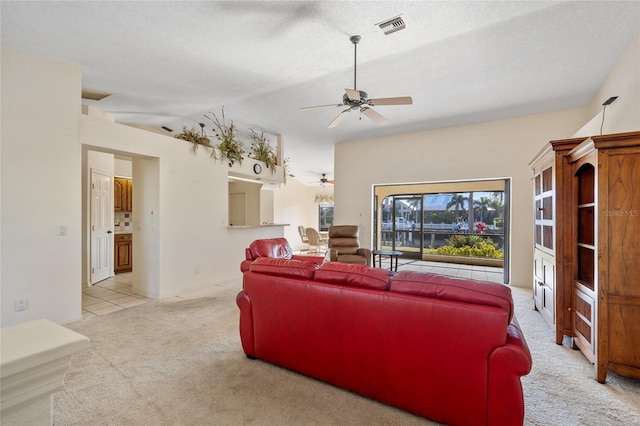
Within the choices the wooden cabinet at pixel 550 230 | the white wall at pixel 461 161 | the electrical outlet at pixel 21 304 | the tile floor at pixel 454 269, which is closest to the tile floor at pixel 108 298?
the electrical outlet at pixel 21 304

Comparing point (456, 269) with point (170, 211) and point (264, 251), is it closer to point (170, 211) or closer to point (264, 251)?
point (264, 251)

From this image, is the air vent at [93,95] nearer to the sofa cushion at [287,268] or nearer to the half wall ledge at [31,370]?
the sofa cushion at [287,268]

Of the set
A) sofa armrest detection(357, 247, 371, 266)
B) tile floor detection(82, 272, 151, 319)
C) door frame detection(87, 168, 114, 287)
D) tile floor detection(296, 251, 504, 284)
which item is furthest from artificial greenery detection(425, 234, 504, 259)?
door frame detection(87, 168, 114, 287)

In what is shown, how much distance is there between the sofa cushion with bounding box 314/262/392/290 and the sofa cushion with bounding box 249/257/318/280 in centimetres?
9

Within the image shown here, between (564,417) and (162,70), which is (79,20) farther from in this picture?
(564,417)

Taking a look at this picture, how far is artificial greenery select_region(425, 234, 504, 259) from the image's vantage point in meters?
7.21

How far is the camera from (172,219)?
181 inches

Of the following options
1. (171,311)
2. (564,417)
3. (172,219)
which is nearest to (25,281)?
(171,311)

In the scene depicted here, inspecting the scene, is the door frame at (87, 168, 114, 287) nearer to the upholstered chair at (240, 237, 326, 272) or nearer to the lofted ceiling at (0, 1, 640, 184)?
the lofted ceiling at (0, 1, 640, 184)

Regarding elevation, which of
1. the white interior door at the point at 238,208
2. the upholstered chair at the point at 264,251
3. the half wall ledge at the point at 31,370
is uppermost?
the white interior door at the point at 238,208

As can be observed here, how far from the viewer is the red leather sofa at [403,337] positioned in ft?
5.11

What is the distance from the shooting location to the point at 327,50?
3.25 m

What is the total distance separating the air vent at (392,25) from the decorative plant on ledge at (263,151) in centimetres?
414

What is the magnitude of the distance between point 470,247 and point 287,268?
6597mm
